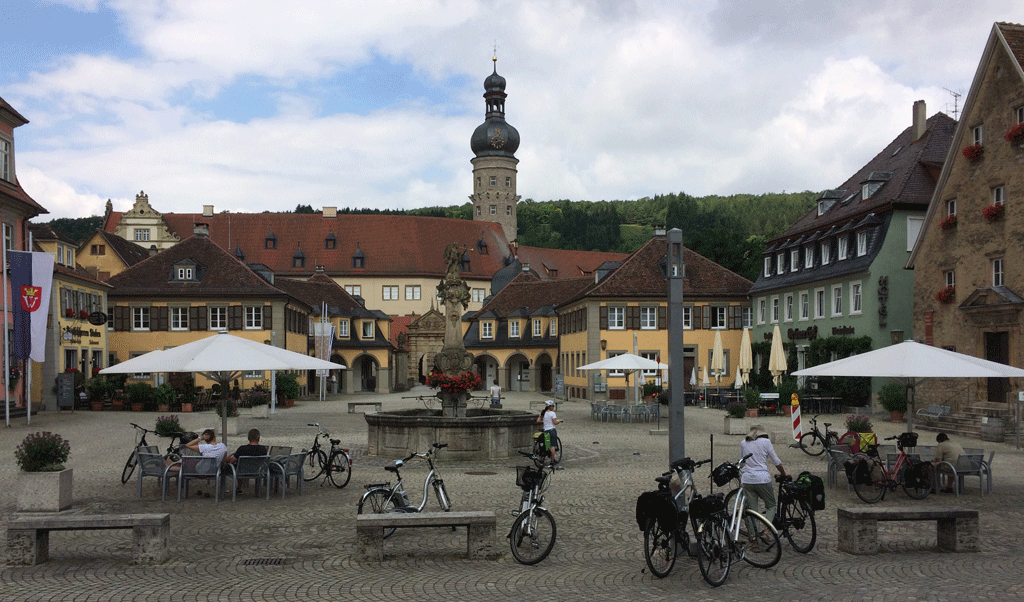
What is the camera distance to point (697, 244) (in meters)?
67.8

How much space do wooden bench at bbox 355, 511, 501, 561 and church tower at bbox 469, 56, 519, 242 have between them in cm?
8890

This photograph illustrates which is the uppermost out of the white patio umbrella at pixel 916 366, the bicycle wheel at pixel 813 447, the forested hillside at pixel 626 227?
the forested hillside at pixel 626 227

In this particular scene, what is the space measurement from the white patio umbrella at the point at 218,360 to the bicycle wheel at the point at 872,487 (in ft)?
30.7

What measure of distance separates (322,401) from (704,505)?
43025 millimetres

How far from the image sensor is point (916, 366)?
1580 cm

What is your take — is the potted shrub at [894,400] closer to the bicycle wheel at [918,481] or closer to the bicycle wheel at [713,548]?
the bicycle wheel at [918,481]

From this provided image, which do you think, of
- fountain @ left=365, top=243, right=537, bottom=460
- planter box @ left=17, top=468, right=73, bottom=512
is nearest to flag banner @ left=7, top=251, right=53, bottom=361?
fountain @ left=365, top=243, right=537, bottom=460

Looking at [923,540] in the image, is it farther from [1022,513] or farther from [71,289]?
[71,289]

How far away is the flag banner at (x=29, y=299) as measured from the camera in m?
28.3

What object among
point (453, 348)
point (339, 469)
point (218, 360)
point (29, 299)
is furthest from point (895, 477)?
point (29, 299)

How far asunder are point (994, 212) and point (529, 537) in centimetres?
2330

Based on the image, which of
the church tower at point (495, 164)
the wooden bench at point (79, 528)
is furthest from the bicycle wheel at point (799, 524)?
the church tower at point (495, 164)

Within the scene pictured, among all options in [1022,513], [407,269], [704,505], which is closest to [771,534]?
[704,505]

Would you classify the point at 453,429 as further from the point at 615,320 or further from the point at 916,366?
the point at 615,320
